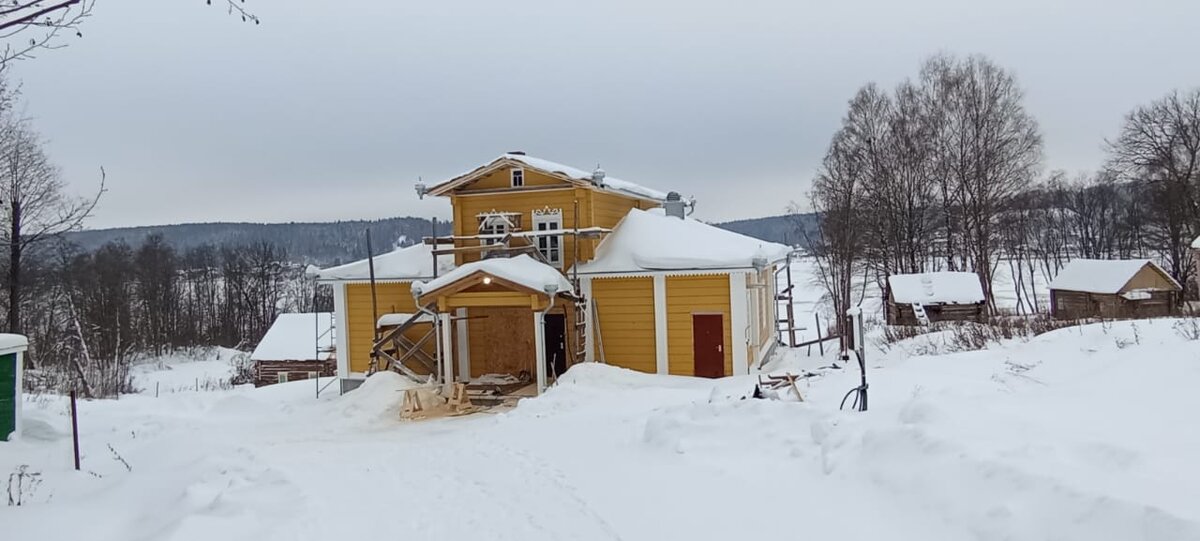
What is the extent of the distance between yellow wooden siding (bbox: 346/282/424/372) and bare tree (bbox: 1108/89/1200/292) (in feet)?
105

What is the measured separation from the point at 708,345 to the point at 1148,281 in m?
22.2

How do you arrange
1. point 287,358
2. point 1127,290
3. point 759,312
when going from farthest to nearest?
point 287,358
point 1127,290
point 759,312

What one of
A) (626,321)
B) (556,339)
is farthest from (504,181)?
(626,321)

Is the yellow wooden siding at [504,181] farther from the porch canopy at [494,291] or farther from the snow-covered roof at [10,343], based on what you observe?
the snow-covered roof at [10,343]

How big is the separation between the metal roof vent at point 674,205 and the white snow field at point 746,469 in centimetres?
1065

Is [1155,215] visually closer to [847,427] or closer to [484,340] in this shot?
[484,340]

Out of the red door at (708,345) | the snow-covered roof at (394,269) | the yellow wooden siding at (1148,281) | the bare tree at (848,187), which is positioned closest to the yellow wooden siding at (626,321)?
the red door at (708,345)

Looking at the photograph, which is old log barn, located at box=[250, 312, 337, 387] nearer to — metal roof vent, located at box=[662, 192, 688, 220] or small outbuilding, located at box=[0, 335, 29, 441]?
metal roof vent, located at box=[662, 192, 688, 220]

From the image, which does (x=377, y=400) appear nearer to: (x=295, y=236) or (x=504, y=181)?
(x=504, y=181)

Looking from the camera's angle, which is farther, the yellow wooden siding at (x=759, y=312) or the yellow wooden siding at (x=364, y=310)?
the yellow wooden siding at (x=364, y=310)

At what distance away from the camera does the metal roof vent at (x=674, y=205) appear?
838 inches

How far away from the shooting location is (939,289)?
90.9 ft

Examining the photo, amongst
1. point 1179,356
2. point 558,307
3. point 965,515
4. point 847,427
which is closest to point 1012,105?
point 558,307

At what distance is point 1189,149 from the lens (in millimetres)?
32156
